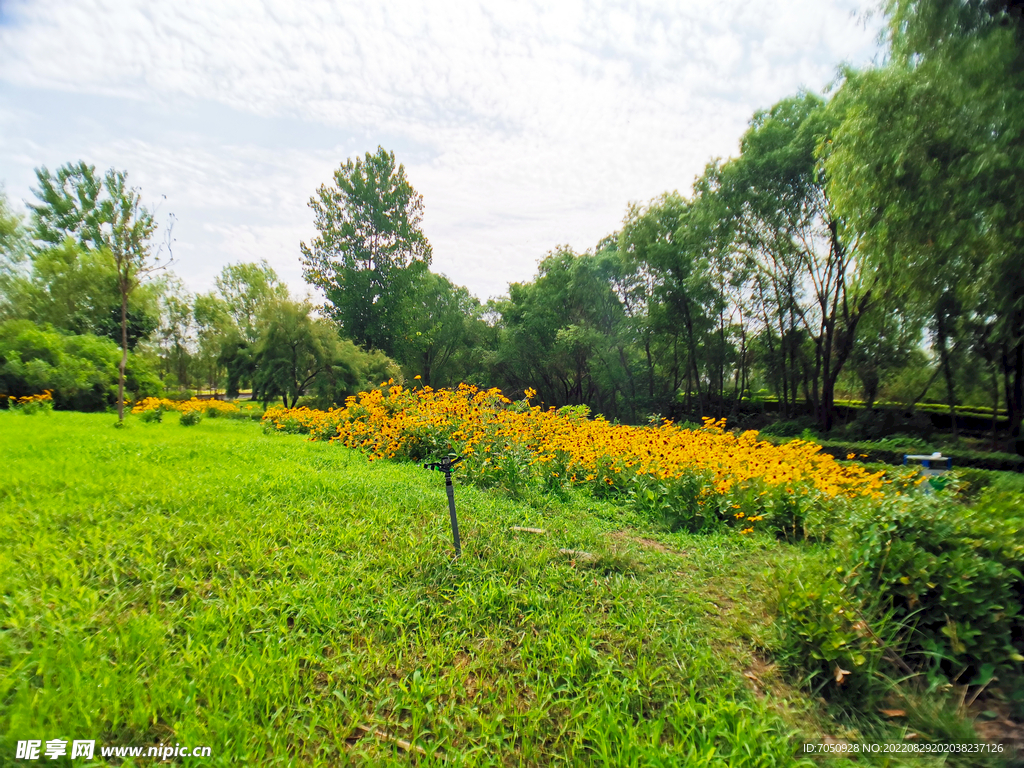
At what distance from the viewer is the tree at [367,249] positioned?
23.8 m

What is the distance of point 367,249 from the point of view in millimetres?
24250

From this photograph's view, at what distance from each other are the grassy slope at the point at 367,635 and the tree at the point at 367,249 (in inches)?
854

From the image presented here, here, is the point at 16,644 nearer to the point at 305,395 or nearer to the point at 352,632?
the point at 352,632

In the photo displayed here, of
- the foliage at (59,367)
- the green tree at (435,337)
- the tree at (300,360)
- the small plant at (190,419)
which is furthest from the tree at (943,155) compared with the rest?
the green tree at (435,337)

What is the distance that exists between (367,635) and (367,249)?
24882 millimetres

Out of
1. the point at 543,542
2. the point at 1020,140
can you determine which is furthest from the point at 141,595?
the point at 1020,140

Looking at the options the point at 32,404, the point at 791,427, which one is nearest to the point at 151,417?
the point at 32,404

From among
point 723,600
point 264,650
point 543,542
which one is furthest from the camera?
point 543,542

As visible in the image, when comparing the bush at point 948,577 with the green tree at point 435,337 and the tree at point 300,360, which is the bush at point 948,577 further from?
the green tree at point 435,337

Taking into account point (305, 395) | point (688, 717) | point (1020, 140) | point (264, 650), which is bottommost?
point (688, 717)

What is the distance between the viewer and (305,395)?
16.4 m

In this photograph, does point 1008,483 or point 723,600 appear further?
point 1008,483

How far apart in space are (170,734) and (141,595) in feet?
3.14

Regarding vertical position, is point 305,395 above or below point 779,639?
above
